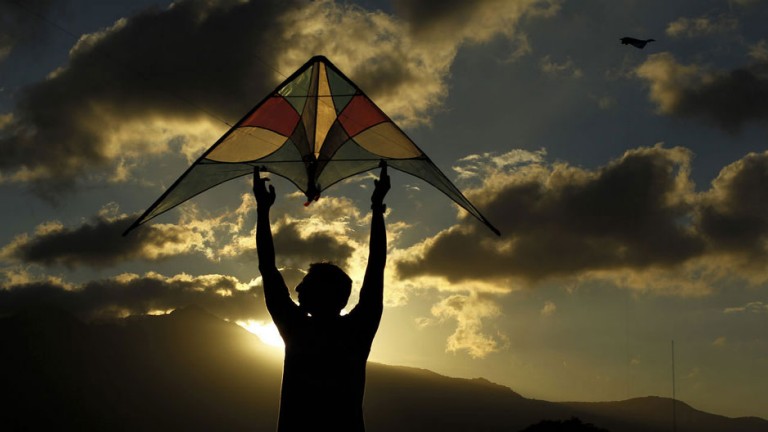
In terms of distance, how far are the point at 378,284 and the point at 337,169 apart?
641 centimetres

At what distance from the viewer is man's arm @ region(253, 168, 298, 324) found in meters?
3.94

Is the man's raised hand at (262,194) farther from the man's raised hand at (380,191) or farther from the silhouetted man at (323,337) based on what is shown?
the man's raised hand at (380,191)

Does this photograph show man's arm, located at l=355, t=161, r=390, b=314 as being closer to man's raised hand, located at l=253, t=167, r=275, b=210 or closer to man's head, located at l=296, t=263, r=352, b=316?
man's head, located at l=296, t=263, r=352, b=316

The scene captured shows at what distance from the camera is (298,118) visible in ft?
33.2

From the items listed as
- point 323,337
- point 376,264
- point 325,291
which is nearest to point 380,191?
point 376,264

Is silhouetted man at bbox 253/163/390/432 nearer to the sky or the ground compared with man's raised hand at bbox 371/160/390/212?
nearer to the ground

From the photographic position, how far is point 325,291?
12.9 feet

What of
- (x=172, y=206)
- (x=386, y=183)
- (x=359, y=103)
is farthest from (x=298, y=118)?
(x=386, y=183)

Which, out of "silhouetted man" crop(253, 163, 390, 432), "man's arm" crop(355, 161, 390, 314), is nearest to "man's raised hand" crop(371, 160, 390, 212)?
"man's arm" crop(355, 161, 390, 314)

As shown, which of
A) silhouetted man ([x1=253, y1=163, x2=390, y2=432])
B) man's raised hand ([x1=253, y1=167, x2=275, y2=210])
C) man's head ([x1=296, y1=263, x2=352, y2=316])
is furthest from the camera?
man's raised hand ([x1=253, y1=167, x2=275, y2=210])

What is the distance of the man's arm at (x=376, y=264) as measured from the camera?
400 cm

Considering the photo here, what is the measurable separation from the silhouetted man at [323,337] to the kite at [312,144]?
4.38 metres

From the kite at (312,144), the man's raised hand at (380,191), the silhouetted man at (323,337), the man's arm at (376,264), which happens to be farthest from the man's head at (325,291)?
the kite at (312,144)

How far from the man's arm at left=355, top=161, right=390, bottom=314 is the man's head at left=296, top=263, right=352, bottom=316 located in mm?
115
